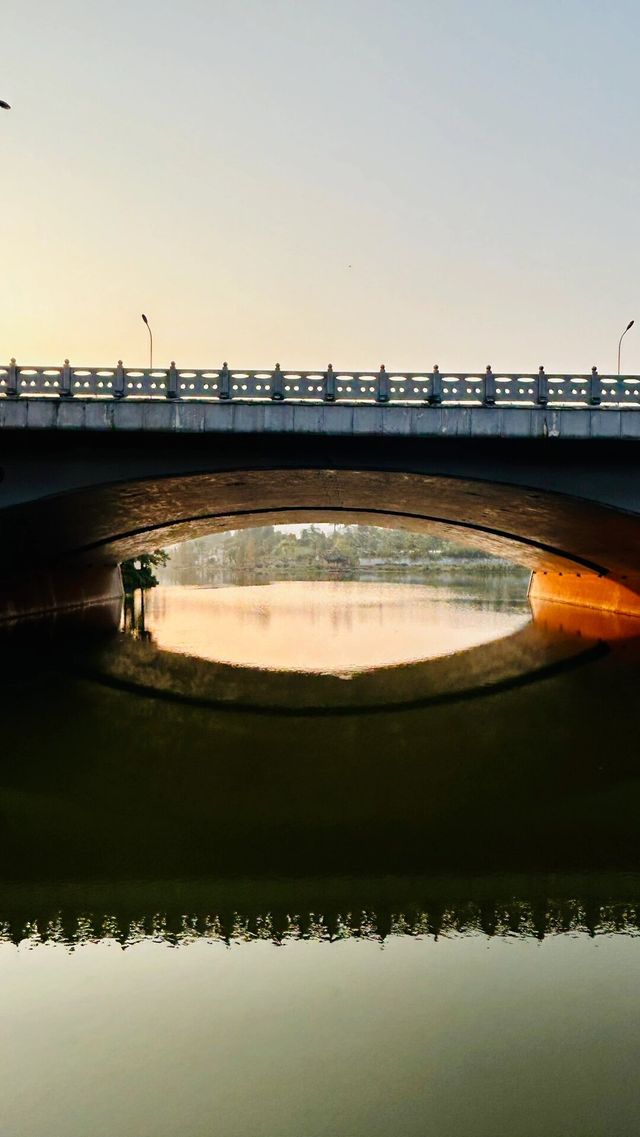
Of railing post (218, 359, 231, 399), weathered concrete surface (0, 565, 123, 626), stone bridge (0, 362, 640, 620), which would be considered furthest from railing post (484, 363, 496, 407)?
weathered concrete surface (0, 565, 123, 626)

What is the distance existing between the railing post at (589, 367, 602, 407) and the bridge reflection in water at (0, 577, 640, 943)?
33.7 ft

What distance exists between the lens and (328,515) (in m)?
49.7

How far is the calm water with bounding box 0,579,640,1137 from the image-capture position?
5.57m

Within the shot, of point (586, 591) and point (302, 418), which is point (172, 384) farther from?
point (586, 591)

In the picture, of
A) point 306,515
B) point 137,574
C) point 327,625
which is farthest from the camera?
point 137,574

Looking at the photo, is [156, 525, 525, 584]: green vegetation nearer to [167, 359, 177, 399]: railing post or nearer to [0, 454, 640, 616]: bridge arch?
[0, 454, 640, 616]: bridge arch

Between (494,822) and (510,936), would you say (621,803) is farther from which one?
(510,936)

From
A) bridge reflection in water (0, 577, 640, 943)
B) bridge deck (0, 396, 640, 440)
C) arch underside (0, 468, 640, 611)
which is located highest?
bridge deck (0, 396, 640, 440)

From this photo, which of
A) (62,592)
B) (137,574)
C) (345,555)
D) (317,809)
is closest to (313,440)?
(317,809)

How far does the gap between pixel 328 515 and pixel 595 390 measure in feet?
73.4

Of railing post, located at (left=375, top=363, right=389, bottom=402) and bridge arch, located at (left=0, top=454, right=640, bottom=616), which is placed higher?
railing post, located at (left=375, top=363, right=389, bottom=402)

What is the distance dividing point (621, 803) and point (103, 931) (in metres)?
7.46

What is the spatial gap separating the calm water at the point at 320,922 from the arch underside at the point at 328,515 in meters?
13.7

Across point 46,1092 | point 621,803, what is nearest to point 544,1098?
point 46,1092
